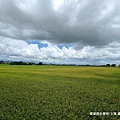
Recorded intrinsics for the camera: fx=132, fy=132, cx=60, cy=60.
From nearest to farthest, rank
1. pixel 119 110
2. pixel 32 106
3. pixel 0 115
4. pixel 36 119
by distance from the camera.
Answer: pixel 36 119, pixel 0 115, pixel 119 110, pixel 32 106

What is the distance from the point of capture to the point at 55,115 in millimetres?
8781

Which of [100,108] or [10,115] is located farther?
[100,108]

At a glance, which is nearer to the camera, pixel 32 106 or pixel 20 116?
pixel 20 116

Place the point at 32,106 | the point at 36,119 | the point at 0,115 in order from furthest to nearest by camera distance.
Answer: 1. the point at 32,106
2. the point at 0,115
3. the point at 36,119

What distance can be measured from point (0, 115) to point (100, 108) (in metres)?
7.26

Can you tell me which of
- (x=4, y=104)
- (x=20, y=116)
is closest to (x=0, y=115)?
(x=20, y=116)

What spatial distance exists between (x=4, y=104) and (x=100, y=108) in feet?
25.5

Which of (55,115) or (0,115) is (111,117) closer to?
(55,115)

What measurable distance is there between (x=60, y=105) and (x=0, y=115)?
449 centimetres

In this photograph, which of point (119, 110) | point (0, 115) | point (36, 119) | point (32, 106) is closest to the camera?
point (36, 119)

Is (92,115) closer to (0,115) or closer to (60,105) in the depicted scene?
(60,105)

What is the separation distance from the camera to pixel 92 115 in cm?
882

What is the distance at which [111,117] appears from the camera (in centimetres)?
853

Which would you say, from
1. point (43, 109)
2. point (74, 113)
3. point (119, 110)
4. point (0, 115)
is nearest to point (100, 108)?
point (119, 110)
